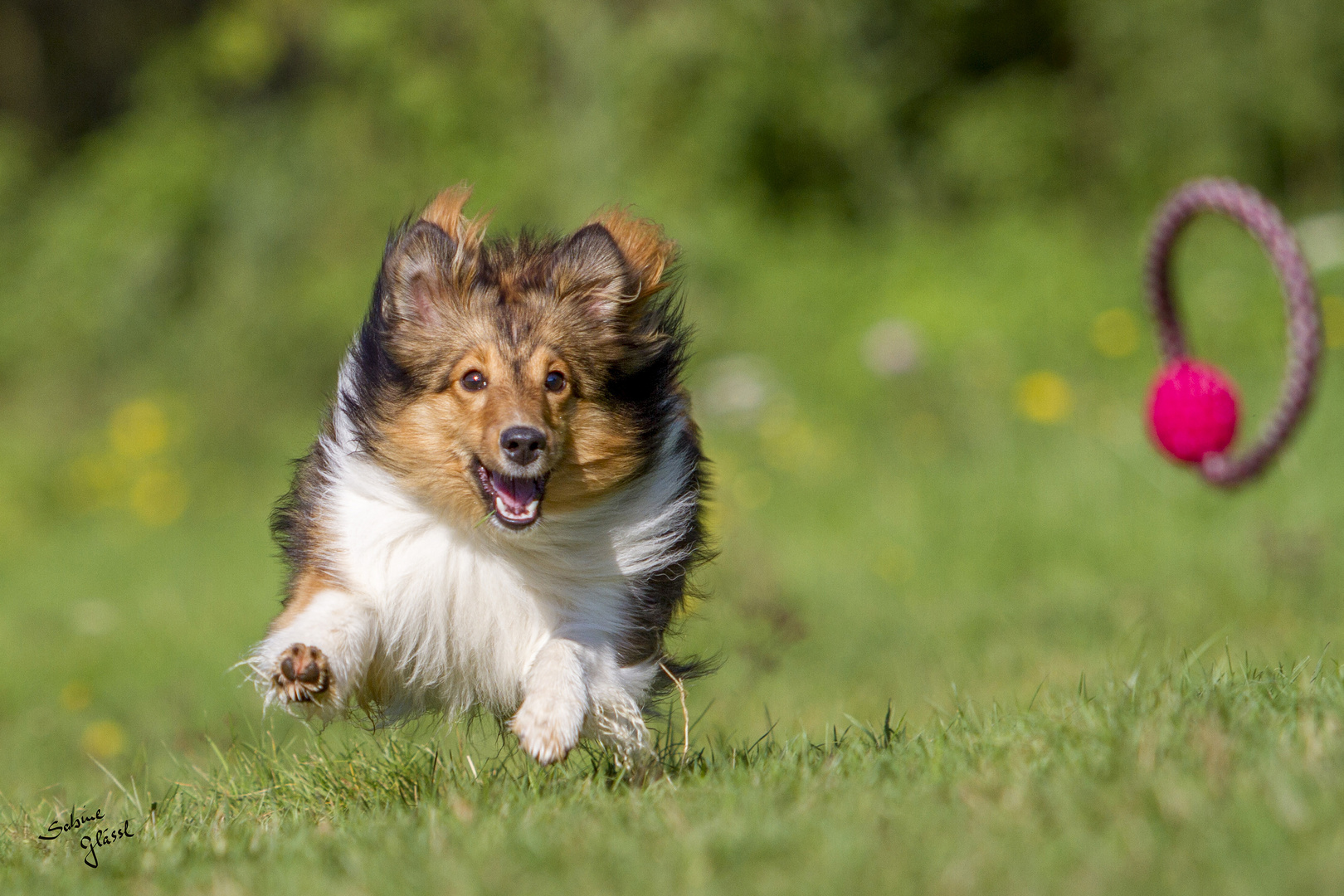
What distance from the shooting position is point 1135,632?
5.68m

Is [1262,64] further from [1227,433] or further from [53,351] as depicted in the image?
[53,351]

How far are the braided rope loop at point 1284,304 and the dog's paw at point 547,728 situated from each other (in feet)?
8.26

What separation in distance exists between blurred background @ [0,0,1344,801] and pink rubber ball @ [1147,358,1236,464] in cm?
67

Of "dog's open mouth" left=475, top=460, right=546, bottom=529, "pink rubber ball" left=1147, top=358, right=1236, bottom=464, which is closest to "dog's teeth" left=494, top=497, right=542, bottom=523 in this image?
"dog's open mouth" left=475, top=460, right=546, bottom=529

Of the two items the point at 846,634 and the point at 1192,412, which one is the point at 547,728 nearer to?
the point at 1192,412

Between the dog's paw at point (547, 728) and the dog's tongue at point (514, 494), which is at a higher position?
the dog's tongue at point (514, 494)

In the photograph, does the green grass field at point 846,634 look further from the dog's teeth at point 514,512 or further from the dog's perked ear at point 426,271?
the dog's perked ear at point 426,271

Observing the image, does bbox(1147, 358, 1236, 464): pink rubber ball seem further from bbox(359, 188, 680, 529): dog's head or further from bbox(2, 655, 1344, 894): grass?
bbox(359, 188, 680, 529): dog's head

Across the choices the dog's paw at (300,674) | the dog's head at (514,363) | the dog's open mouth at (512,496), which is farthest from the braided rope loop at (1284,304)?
the dog's paw at (300,674)

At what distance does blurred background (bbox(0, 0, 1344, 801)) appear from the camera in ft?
20.3

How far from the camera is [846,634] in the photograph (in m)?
6.29

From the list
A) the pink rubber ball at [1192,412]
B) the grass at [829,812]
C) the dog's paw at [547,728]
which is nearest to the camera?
the grass at [829,812]

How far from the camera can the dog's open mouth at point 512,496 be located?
3648 millimetres

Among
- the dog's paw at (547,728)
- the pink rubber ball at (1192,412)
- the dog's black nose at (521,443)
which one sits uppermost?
the pink rubber ball at (1192,412)
